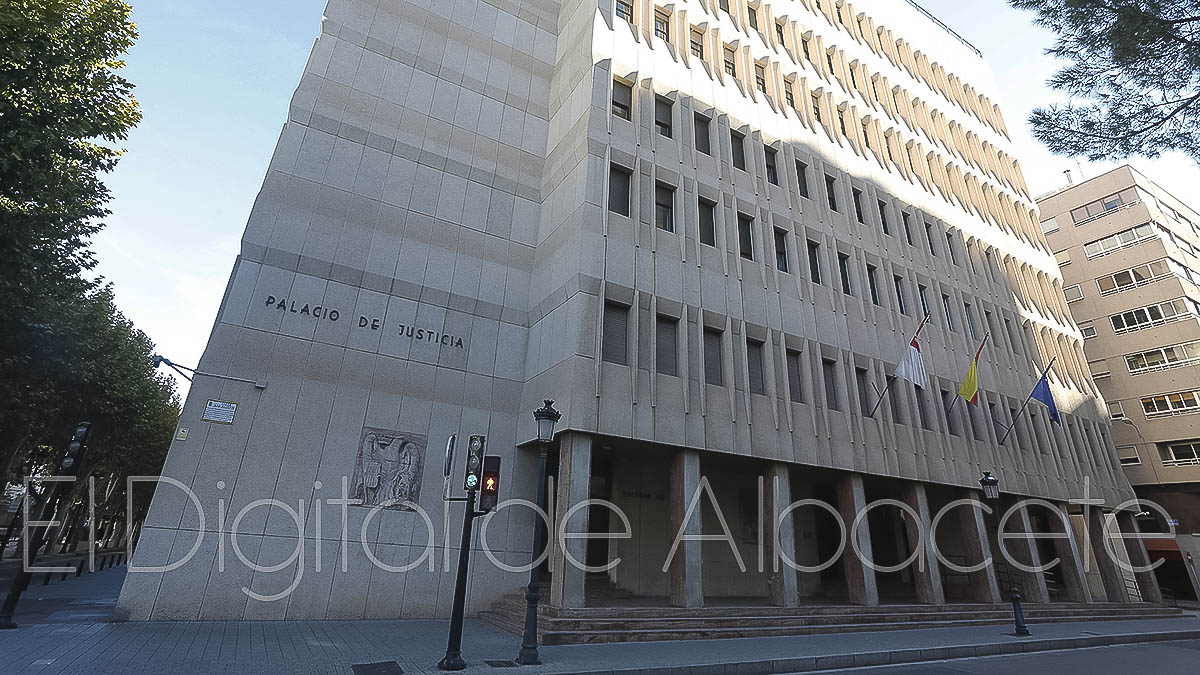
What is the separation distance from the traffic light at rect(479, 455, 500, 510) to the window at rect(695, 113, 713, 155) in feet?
47.2

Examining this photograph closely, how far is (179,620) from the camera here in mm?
11453

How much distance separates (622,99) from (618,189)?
12.4 feet

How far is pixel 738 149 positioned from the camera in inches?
828

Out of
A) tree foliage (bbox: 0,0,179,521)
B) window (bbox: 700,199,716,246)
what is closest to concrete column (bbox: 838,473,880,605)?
window (bbox: 700,199,716,246)

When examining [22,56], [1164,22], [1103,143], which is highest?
[22,56]

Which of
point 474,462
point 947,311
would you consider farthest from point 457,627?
point 947,311

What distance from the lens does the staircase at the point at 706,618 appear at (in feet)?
37.3

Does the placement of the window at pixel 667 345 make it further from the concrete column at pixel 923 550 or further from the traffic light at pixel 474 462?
the concrete column at pixel 923 550

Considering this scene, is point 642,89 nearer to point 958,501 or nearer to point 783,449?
point 783,449

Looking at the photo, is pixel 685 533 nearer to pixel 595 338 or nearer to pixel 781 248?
pixel 595 338

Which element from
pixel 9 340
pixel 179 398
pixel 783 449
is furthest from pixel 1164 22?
pixel 179 398

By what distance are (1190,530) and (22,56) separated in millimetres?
52767

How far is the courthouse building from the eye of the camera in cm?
1329

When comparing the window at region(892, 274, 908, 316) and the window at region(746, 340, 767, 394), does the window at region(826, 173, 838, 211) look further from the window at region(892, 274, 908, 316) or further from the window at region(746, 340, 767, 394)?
the window at region(746, 340, 767, 394)
